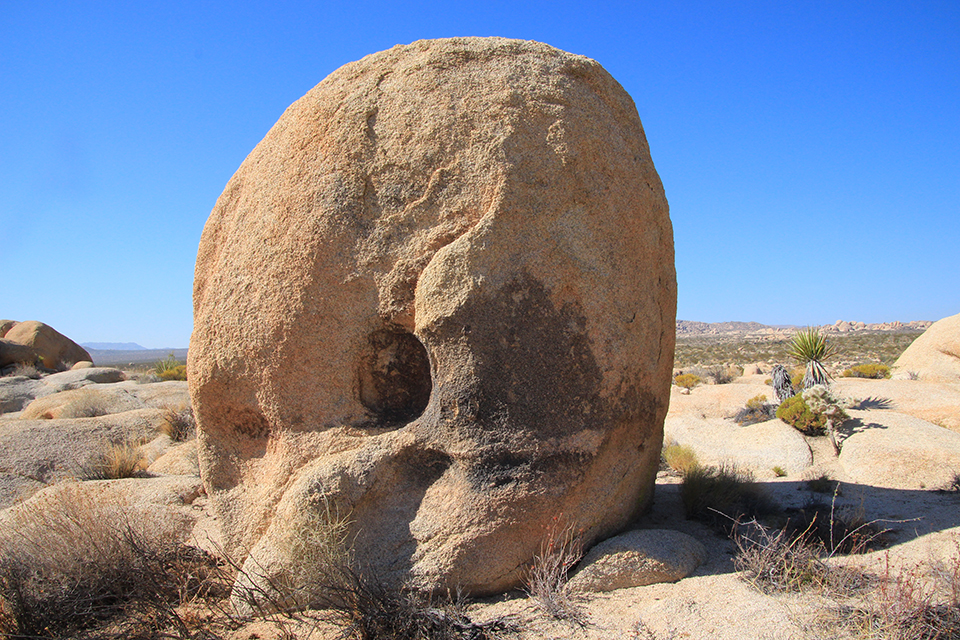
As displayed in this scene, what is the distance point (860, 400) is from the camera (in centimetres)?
893

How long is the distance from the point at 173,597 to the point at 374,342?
5.90 feet

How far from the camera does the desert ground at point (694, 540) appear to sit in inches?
111

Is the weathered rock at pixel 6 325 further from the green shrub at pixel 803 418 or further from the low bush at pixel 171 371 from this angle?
the green shrub at pixel 803 418

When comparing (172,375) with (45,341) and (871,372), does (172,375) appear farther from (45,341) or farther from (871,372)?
(871,372)

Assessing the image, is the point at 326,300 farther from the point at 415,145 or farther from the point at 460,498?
the point at 460,498

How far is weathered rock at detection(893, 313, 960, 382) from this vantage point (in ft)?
40.3

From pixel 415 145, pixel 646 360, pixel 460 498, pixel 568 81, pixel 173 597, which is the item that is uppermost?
pixel 568 81

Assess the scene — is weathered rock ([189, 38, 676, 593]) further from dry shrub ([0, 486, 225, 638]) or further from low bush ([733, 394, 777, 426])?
low bush ([733, 394, 777, 426])

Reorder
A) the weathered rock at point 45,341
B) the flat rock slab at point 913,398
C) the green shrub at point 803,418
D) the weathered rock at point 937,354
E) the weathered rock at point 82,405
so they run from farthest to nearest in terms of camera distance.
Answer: the weathered rock at point 45,341, the weathered rock at point 937,354, the weathered rock at point 82,405, the flat rock slab at point 913,398, the green shrub at point 803,418

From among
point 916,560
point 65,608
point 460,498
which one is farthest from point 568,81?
point 65,608

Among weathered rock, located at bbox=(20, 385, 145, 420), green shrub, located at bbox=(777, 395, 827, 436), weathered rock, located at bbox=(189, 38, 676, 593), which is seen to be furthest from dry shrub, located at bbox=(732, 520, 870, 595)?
weathered rock, located at bbox=(20, 385, 145, 420)

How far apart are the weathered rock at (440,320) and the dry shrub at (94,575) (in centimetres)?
40

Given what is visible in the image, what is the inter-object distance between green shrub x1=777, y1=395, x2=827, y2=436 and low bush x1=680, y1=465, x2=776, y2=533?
3233 millimetres

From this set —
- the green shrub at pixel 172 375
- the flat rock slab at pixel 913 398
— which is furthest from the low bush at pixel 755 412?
the green shrub at pixel 172 375
